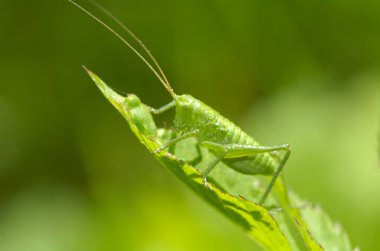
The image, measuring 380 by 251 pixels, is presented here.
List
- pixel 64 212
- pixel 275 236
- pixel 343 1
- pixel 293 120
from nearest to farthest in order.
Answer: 1. pixel 275 236
2. pixel 64 212
3. pixel 293 120
4. pixel 343 1

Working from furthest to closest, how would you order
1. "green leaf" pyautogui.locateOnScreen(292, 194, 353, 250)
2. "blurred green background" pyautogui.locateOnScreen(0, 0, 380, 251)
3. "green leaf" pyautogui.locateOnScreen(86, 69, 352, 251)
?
"blurred green background" pyautogui.locateOnScreen(0, 0, 380, 251)
"green leaf" pyautogui.locateOnScreen(292, 194, 353, 250)
"green leaf" pyautogui.locateOnScreen(86, 69, 352, 251)

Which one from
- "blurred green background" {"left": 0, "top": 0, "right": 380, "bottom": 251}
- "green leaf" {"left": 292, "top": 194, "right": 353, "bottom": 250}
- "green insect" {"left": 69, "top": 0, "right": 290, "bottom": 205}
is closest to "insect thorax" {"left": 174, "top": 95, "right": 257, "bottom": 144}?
"green insect" {"left": 69, "top": 0, "right": 290, "bottom": 205}

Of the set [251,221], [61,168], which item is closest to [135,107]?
[251,221]

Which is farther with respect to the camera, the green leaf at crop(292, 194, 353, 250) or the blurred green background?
the blurred green background

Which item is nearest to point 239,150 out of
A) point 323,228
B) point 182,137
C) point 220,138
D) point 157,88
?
point 220,138

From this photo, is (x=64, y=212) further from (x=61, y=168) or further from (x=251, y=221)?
(x=251, y=221)

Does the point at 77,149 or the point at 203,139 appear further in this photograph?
the point at 77,149

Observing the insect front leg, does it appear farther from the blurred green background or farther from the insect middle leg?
the blurred green background

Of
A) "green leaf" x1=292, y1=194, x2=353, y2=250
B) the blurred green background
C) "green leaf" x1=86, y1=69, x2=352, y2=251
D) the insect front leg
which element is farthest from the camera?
the blurred green background
